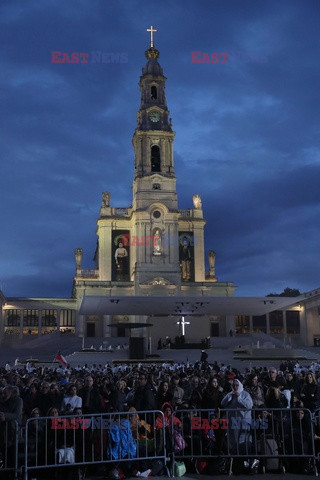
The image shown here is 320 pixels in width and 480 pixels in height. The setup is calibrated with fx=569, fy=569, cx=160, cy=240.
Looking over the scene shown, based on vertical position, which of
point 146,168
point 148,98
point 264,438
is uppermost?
point 148,98

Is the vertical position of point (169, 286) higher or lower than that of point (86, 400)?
higher

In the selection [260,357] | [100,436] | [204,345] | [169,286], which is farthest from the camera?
[169,286]

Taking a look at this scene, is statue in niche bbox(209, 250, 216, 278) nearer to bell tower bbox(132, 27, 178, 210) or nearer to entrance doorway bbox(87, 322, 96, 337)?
bell tower bbox(132, 27, 178, 210)

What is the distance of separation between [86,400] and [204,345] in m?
40.1

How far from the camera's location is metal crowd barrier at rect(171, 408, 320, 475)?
10500mm

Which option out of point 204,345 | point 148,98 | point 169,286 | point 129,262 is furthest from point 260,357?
point 148,98

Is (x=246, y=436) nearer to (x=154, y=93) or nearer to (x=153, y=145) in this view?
(x=153, y=145)

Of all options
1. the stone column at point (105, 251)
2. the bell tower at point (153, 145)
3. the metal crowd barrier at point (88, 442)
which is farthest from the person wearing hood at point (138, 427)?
the bell tower at point (153, 145)

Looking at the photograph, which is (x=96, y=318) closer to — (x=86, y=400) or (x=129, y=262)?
(x=129, y=262)

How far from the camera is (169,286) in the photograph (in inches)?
2918

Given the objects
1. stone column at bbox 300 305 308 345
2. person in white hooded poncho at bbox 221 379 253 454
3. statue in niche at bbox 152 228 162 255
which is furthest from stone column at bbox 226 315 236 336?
person in white hooded poncho at bbox 221 379 253 454

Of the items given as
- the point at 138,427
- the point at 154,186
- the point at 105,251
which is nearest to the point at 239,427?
the point at 138,427

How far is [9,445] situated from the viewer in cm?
994

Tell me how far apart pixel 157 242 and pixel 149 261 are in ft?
10.2
